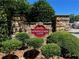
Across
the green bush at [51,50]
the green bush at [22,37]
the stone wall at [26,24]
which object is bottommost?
the green bush at [51,50]

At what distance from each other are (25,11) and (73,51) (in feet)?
14.5

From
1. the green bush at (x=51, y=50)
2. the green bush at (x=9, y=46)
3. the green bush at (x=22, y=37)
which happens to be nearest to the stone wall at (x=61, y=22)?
the green bush at (x=22, y=37)

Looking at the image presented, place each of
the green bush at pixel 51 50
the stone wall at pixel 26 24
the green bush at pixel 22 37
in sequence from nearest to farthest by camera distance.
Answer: the green bush at pixel 51 50 → the green bush at pixel 22 37 → the stone wall at pixel 26 24

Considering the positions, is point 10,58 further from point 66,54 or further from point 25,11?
point 25,11

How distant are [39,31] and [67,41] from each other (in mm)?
2281

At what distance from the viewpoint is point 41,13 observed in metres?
13.7

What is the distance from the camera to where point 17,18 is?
43.9ft

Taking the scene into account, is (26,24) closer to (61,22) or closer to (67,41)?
(61,22)

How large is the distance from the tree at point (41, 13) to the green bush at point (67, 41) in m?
2.54

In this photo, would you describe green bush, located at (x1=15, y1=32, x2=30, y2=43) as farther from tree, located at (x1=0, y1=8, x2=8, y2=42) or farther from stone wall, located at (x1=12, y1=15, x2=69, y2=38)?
stone wall, located at (x1=12, y1=15, x2=69, y2=38)

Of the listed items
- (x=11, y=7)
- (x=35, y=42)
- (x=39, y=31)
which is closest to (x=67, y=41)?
(x=35, y=42)

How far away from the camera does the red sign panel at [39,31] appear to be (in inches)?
499

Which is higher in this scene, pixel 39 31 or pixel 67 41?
pixel 39 31

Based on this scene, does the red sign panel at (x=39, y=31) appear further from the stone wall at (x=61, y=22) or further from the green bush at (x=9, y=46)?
the green bush at (x=9, y=46)
